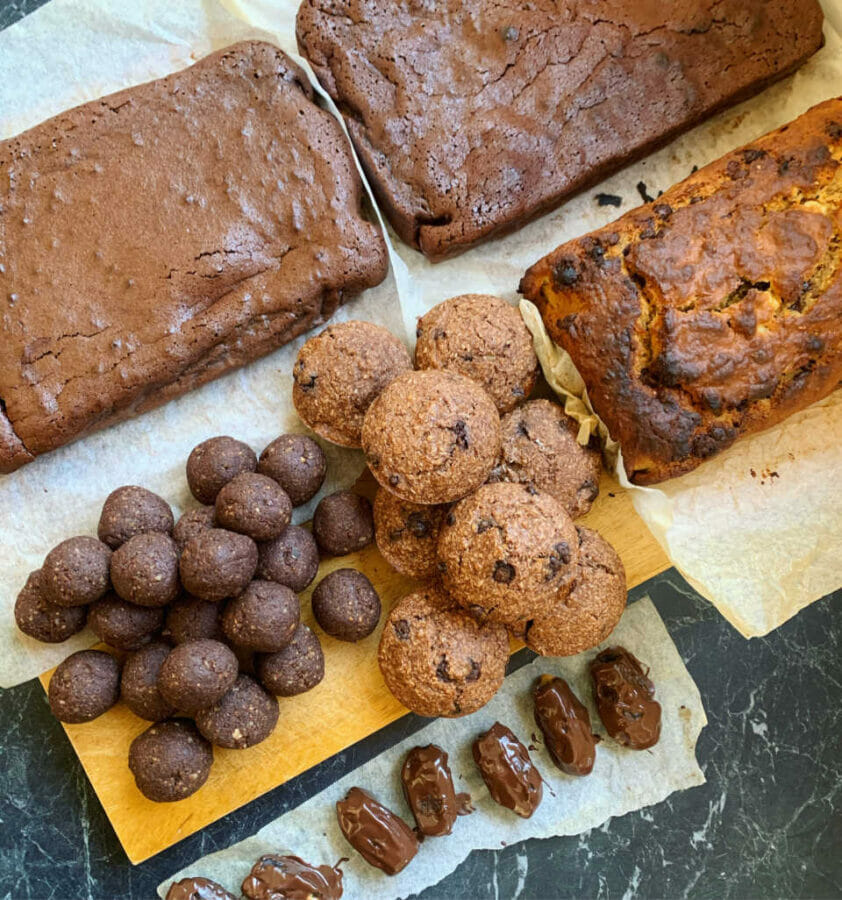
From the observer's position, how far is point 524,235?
2.68 m

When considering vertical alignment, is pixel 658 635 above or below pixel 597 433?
below

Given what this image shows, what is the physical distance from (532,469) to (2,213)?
1.87 metres

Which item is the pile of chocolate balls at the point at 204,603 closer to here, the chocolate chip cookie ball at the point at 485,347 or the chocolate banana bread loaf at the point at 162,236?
the chocolate banana bread loaf at the point at 162,236

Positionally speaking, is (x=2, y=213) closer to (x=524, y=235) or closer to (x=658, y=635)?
(x=524, y=235)

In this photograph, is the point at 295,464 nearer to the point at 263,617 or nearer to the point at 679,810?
the point at 263,617

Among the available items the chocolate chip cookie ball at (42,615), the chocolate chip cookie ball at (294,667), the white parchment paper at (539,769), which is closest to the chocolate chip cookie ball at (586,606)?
the white parchment paper at (539,769)

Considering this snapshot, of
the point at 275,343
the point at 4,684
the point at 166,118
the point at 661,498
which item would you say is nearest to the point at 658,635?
the point at 661,498

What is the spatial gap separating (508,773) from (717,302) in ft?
5.62

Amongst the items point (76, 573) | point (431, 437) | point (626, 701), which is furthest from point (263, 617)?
point (626, 701)

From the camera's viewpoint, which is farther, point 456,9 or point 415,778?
point 415,778

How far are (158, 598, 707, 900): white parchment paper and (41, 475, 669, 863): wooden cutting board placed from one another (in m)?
0.33

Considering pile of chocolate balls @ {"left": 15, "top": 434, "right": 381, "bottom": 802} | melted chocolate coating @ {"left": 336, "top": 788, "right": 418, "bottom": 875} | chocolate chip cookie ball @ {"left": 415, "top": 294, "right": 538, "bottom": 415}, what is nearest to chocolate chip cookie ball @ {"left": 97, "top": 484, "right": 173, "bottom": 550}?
pile of chocolate balls @ {"left": 15, "top": 434, "right": 381, "bottom": 802}

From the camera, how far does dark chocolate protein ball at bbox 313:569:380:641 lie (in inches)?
91.7

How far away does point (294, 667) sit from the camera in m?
2.29
